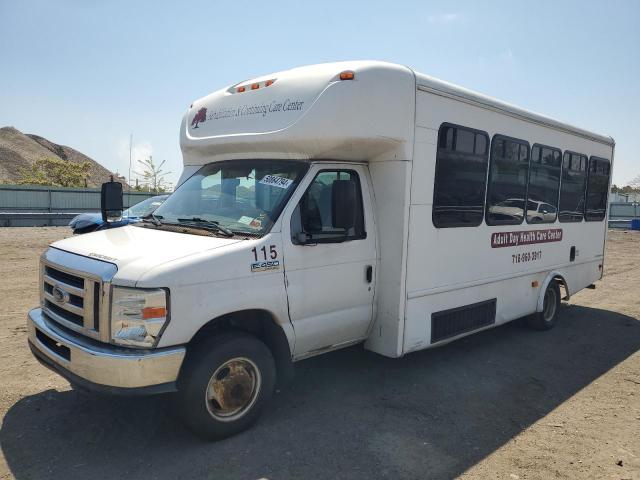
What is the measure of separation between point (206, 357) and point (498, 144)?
425 cm

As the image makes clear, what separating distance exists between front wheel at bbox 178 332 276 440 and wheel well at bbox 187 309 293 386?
0.14 metres

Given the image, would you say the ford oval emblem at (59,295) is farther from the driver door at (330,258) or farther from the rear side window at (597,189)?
the rear side window at (597,189)

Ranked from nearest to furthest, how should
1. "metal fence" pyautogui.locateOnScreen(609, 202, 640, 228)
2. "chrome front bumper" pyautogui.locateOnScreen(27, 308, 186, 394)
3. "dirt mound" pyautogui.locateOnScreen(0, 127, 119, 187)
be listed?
1. "chrome front bumper" pyautogui.locateOnScreen(27, 308, 186, 394)
2. "metal fence" pyautogui.locateOnScreen(609, 202, 640, 228)
3. "dirt mound" pyautogui.locateOnScreen(0, 127, 119, 187)

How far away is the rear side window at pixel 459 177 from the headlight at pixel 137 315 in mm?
2959

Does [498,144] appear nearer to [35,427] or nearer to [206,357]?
[206,357]

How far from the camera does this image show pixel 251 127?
15.8ft

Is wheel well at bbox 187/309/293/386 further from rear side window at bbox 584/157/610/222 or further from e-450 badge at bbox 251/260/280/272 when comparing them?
rear side window at bbox 584/157/610/222

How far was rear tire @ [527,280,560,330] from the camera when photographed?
7.50 metres

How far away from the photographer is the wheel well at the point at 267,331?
4102 mm

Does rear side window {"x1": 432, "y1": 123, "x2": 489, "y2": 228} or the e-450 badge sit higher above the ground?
rear side window {"x1": 432, "y1": 123, "x2": 489, "y2": 228}

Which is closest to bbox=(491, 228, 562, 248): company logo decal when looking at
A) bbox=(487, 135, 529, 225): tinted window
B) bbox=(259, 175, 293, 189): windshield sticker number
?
bbox=(487, 135, 529, 225): tinted window

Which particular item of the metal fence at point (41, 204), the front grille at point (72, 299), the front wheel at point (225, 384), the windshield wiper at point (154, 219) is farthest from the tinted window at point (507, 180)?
the metal fence at point (41, 204)

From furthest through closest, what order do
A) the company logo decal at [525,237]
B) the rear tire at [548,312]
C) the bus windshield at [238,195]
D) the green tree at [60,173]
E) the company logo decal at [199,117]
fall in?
the green tree at [60,173]
the rear tire at [548,312]
the company logo decal at [525,237]
the company logo decal at [199,117]
the bus windshield at [238,195]

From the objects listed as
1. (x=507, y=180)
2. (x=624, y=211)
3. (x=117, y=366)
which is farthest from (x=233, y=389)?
(x=624, y=211)
